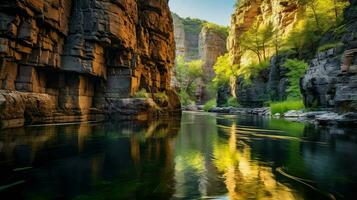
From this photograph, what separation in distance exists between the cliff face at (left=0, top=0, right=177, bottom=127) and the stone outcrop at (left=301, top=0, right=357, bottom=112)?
15.8 m

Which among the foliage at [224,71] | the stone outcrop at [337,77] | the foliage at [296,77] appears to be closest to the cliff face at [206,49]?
the foliage at [224,71]

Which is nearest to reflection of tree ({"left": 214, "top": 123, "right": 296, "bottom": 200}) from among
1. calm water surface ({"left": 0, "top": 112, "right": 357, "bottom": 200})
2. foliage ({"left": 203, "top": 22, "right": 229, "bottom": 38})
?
calm water surface ({"left": 0, "top": 112, "right": 357, "bottom": 200})

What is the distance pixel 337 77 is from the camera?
801 inches

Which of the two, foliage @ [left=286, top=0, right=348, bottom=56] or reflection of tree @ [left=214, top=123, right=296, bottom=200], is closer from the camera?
reflection of tree @ [left=214, top=123, right=296, bottom=200]

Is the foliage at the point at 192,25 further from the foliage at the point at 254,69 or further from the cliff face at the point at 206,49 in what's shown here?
the foliage at the point at 254,69

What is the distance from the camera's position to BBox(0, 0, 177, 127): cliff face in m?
17.4

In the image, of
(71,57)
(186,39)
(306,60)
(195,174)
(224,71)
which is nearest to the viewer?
(195,174)

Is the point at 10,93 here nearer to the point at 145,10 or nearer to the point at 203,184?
the point at 203,184

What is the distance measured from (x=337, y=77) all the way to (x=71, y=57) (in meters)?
21.0

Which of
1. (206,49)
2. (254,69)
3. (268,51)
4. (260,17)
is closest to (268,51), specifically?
(268,51)

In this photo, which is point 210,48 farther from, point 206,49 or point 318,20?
point 318,20

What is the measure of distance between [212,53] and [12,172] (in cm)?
10032

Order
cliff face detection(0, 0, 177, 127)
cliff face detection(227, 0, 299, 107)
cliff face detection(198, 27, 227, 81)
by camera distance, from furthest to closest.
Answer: cliff face detection(198, 27, 227, 81)
cliff face detection(227, 0, 299, 107)
cliff face detection(0, 0, 177, 127)

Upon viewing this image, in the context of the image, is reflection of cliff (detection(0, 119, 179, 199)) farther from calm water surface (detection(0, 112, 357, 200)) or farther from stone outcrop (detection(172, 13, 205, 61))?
stone outcrop (detection(172, 13, 205, 61))
